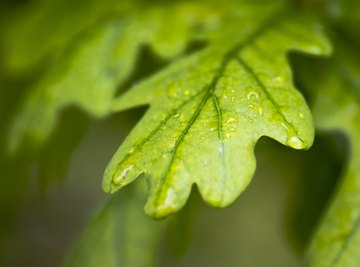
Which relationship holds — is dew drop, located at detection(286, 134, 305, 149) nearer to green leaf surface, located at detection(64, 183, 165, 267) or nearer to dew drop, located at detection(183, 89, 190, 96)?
dew drop, located at detection(183, 89, 190, 96)

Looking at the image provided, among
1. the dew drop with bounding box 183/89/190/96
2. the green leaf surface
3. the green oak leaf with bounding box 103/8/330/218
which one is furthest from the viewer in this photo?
the green leaf surface

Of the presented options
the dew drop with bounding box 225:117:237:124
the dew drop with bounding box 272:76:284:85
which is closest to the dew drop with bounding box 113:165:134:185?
the dew drop with bounding box 225:117:237:124

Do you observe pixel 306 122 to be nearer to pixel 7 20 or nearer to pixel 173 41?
pixel 173 41

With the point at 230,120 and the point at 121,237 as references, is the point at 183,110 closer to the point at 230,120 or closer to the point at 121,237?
the point at 230,120

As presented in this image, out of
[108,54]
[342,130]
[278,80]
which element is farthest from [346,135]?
[108,54]

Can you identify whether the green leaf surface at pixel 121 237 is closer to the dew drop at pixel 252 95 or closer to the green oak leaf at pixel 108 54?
the green oak leaf at pixel 108 54

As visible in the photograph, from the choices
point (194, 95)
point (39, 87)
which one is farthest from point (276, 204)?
point (194, 95)
